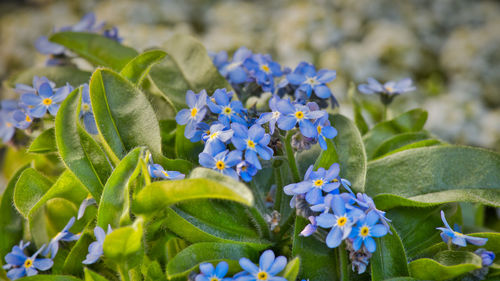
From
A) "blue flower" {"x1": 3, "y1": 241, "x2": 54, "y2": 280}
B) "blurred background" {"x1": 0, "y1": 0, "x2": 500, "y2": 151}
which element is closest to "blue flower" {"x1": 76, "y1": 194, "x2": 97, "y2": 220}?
"blue flower" {"x1": 3, "y1": 241, "x2": 54, "y2": 280}

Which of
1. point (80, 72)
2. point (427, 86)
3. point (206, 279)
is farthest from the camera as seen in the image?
point (427, 86)

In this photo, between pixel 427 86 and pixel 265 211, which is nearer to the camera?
pixel 265 211

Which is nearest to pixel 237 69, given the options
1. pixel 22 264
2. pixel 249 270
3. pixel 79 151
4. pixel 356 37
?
pixel 79 151

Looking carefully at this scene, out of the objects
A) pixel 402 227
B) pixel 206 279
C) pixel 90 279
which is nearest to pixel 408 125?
pixel 402 227

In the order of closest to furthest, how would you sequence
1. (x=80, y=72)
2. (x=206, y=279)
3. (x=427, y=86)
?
(x=206, y=279) → (x=80, y=72) → (x=427, y=86)

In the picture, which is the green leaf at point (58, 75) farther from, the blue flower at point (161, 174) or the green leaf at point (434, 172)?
the green leaf at point (434, 172)

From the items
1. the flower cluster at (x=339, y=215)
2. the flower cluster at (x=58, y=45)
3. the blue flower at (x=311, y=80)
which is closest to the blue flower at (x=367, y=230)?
the flower cluster at (x=339, y=215)

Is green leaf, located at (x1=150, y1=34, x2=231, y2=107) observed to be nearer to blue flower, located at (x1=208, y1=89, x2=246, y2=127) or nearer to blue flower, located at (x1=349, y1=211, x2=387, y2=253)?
blue flower, located at (x1=208, y1=89, x2=246, y2=127)

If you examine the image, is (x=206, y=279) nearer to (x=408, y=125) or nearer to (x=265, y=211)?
(x=265, y=211)
